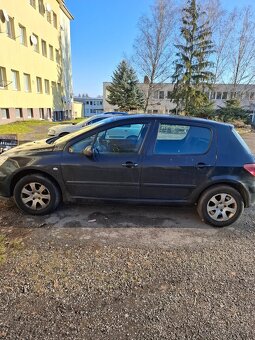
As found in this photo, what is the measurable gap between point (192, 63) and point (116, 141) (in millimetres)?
26356

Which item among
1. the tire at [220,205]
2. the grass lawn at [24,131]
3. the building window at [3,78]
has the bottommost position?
the grass lawn at [24,131]

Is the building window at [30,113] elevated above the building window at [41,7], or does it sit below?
below

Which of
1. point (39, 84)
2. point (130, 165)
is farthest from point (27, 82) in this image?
point (130, 165)

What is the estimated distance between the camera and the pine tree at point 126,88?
3077cm

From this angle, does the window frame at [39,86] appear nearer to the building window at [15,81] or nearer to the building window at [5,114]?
the building window at [15,81]

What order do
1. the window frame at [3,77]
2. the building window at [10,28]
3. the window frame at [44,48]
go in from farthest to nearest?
the window frame at [44,48] → the building window at [10,28] → the window frame at [3,77]

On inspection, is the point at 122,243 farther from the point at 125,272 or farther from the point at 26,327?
the point at 26,327

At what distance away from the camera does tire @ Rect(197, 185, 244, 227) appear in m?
3.71

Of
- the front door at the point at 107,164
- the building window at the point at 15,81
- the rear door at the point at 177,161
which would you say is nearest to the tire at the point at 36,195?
the front door at the point at 107,164

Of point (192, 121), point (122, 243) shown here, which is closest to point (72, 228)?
point (122, 243)

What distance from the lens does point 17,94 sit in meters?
19.3

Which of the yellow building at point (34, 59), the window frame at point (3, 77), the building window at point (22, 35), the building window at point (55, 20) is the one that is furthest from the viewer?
the building window at point (55, 20)

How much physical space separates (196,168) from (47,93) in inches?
1026

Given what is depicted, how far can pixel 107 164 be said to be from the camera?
3705 mm
